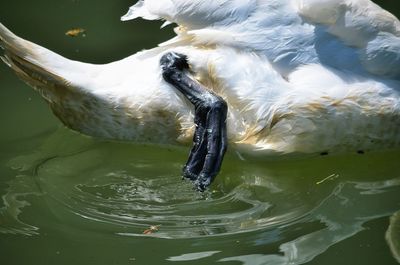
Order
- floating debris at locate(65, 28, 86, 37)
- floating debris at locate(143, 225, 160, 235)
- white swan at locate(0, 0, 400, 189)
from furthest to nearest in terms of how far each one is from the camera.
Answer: floating debris at locate(65, 28, 86, 37), white swan at locate(0, 0, 400, 189), floating debris at locate(143, 225, 160, 235)

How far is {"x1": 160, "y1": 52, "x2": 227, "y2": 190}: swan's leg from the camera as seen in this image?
4.27 metres

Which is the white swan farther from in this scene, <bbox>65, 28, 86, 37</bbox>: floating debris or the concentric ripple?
<bbox>65, 28, 86, 37</bbox>: floating debris

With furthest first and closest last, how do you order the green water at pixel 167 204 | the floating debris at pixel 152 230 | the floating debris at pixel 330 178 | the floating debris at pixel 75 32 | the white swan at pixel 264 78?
1. the floating debris at pixel 75 32
2. the floating debris at pixel 330 178
3. the white swan at pixel 264 78
4. the floating debris at pixel 152 230
5. the green water at pixel 167 204

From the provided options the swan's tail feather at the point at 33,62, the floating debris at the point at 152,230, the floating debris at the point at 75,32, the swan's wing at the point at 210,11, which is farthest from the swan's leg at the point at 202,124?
the floating debris at the point at 75,32

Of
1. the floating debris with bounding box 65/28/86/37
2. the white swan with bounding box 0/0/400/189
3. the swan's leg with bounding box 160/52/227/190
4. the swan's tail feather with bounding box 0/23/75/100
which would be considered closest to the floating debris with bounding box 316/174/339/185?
the white swan with bounding box 0/0/400/189

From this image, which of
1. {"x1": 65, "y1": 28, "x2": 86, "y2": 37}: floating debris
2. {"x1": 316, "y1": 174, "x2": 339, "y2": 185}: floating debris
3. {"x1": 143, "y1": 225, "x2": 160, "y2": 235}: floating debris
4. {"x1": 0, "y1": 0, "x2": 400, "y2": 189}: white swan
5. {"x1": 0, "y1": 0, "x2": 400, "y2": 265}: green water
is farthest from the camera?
{"x1": 65, "y1": 28, "x2": 86, "y2": 37}: floating debris

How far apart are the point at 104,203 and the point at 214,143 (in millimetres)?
615

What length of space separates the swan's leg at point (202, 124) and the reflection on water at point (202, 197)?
8cm

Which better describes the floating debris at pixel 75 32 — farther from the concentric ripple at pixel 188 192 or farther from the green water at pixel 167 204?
the concentric ripple at pixel 188 192

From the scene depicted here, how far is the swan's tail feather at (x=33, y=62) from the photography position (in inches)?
173

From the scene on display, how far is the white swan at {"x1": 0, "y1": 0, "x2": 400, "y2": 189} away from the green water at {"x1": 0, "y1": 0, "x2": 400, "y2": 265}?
0.16m

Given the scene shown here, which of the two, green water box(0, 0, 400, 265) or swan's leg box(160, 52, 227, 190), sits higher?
swan's leg box(160, 52, 227, 190)

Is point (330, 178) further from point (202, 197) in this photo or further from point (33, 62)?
point (33, 62)

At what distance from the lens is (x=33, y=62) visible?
4.41 metres
